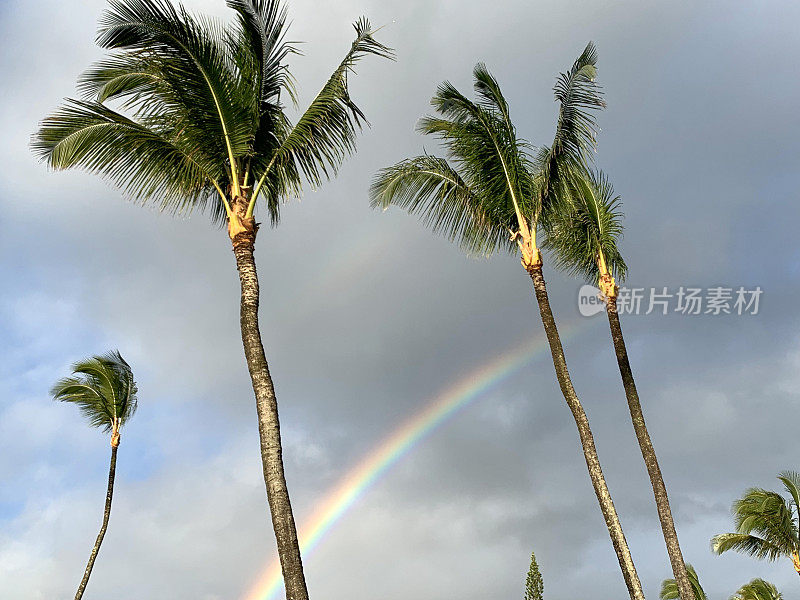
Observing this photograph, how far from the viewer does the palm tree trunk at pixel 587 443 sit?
1528 cm

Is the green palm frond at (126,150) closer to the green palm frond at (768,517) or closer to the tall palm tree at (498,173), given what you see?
the tall palm tree at (498,173)

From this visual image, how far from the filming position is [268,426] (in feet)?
32.9

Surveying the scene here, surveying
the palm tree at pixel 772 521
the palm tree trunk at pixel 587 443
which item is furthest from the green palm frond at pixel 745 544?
the palm tree trunk at pixel 587 443

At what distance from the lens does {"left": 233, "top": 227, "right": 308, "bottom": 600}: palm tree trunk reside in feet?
30.4

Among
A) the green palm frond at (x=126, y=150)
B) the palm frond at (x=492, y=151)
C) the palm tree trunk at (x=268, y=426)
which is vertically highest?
the palm frond at (x=492, y=151)

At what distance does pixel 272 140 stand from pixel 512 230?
6.96 metres

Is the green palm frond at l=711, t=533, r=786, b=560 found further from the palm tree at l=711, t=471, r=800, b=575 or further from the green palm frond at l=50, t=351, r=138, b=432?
the green palm frond at l=50, t=351, r=138, b=432

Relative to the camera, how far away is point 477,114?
17.5 m

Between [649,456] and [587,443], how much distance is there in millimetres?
2986

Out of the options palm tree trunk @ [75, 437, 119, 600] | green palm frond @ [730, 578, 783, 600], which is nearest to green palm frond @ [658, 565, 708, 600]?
green palm frond @ [730, 578, 783, 600]

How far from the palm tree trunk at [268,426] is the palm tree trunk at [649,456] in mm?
10573

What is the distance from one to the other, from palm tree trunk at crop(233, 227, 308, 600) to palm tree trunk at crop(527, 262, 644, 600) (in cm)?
779

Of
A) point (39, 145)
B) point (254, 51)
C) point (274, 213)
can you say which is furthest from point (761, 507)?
point (39, 145)

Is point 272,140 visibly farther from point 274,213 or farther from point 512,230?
point 512,230
